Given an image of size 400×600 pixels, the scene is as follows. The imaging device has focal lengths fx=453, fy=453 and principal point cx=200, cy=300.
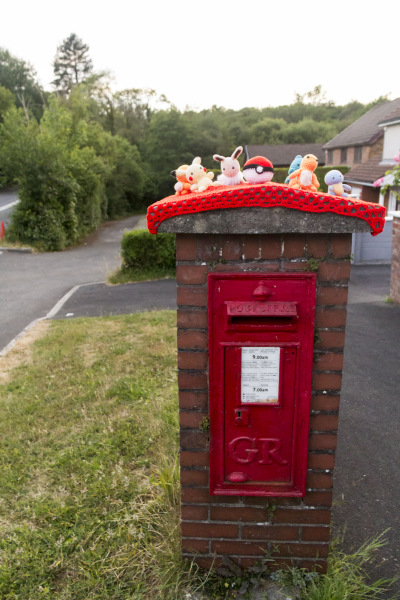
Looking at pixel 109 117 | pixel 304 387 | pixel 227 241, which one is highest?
pixel 109 117

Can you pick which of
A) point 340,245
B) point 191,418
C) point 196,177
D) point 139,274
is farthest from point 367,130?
point 191,418

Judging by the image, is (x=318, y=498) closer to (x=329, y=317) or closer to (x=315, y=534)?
(x=315, y=534)

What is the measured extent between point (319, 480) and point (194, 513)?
2.24 ft

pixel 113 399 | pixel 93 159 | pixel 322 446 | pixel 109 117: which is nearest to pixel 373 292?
pixel 113 399

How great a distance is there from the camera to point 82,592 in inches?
97.2

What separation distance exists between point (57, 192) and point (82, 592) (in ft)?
60.8

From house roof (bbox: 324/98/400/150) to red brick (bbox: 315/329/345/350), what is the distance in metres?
28.0

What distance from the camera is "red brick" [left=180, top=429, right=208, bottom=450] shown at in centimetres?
232

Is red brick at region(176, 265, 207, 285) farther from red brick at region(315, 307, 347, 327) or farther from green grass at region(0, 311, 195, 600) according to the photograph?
green grass at region(0, 311, 195, 600)

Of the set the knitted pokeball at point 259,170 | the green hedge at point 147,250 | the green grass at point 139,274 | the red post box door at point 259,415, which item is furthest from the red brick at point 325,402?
the green hedge at point 147,250

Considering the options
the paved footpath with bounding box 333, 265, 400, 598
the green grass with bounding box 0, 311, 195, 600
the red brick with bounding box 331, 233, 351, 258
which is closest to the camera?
the red brick with bounding box 331, 233, 351, 258

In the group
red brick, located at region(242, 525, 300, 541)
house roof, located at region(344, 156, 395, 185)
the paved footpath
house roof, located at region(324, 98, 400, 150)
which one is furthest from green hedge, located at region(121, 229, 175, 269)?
house roof, located at region(324, 98, 400, 150)

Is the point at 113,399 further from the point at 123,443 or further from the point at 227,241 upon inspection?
the point at 227,241

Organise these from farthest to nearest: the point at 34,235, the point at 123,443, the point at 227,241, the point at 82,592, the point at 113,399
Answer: the point at 34,235 < the point at 113,399 < the point at 123,443 < the point at 82,592 < the point at 227,241
